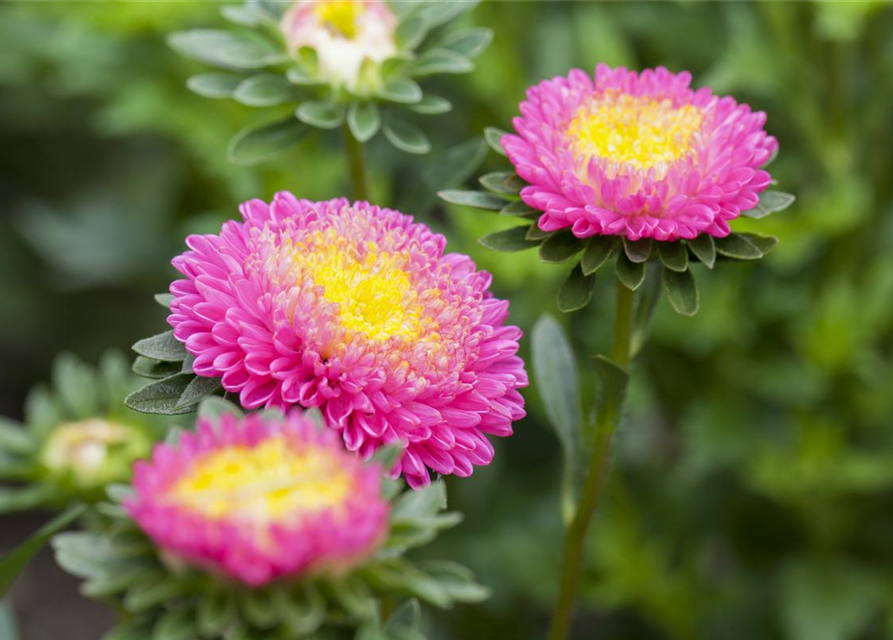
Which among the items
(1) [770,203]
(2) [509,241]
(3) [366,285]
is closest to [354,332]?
(3) [366,285]

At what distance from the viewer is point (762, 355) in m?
2.12


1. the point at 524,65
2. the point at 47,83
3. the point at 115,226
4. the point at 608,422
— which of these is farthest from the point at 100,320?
the point at 608,422

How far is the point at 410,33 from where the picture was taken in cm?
125

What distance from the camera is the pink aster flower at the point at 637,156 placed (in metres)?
0.97

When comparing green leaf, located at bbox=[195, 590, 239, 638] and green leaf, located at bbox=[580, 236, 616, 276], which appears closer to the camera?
green leaf, located at bbox=[195, 590, 239, 638]

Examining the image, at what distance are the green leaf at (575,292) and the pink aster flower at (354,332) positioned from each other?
0.15ft

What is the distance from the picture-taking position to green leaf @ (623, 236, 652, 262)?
0.97 m

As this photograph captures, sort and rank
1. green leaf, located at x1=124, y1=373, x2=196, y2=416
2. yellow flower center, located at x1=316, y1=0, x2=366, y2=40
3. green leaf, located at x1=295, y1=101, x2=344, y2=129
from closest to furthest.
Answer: green leaf, located at x1=124, y1=373, x2=196, y2=416 → green leaf, located at x1=295, y1=101, x2=344, y2=129 → yellow flower center, located at x1=316, y1=0, x2=366, y2=40

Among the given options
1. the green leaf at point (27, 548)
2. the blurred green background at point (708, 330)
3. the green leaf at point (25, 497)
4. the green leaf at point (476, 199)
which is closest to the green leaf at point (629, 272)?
the green leaf at point (476, 199)

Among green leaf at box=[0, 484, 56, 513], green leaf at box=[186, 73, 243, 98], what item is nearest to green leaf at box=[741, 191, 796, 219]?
green leaf at box=[186, 73, 243, 98]

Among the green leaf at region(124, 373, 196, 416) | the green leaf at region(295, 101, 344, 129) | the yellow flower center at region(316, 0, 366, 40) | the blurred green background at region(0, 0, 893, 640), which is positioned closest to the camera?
the green leaf at region(124, 373, 196, 416)

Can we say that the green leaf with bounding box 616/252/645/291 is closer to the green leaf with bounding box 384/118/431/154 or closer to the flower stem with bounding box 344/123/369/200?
the green leaf with bounding box 384/118/431/154

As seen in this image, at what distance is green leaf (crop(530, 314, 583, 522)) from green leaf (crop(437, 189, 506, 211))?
0.28m

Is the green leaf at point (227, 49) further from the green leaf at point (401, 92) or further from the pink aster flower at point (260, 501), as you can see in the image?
the pink aster flower at point (260, 501)
